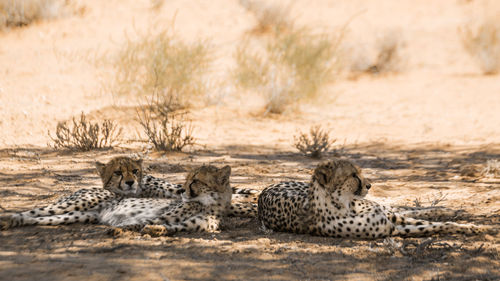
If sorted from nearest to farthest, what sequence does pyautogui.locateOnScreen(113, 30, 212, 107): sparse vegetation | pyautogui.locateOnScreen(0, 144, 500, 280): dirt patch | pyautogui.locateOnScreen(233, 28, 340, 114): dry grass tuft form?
pyautogui.locateOnScreen(0, 144, 500, 280): dirt patch < pyautogui.locateOnScreen(113, 30, 212, 107): sparse vegetation < pyautogui.locateOnScreen(233, 28, 340, 114): dry grass tuft

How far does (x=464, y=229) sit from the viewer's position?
4.08 metres

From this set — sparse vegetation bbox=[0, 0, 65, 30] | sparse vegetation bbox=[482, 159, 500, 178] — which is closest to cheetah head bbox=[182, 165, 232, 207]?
sparse vegetation bbox=[482, 159, 500, 178]

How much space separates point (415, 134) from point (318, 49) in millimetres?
3361

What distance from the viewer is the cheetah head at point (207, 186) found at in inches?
174

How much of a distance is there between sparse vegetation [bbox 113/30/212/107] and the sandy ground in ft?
1.39

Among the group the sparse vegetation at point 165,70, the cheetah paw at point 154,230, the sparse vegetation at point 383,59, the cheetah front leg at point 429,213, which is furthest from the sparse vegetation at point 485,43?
the cheetah paw at point 154,230

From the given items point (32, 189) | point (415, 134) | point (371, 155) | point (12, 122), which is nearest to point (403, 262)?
point (32, 189)

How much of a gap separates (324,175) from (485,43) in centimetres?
1541

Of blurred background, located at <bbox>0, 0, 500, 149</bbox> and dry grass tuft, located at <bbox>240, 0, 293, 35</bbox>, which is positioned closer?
blurred background, located at <bbox>0, 0, 500, 149</bbox>

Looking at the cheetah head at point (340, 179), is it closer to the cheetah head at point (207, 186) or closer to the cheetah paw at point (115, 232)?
the cheetah head at point (207, 186)

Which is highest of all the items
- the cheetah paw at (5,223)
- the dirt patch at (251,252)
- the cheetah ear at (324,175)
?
the cheetah ear at (324,175)

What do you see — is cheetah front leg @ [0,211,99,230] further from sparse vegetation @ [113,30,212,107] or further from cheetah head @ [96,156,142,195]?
sparse vegetation @ [113,30,212,107]

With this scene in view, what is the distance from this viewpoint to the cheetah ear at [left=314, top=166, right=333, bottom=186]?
386cm

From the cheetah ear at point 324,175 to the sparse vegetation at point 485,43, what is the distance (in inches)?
561
